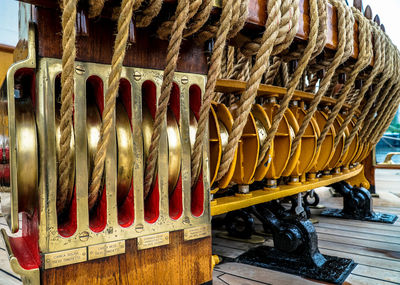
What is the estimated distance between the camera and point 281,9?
2.77ft

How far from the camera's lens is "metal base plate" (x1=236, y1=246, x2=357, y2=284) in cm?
106

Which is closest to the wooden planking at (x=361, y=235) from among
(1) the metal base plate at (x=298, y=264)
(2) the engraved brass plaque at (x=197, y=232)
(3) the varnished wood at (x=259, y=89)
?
(1) the metal base plate at (x=298, y=264)

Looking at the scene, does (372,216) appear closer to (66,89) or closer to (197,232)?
(197,232)

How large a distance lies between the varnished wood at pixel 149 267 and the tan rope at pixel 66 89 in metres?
0.14

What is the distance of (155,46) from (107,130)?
9.5 inches

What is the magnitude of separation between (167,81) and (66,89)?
0.19 meters

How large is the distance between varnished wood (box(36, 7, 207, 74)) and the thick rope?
86 mm

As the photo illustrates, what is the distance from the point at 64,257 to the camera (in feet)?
2.03

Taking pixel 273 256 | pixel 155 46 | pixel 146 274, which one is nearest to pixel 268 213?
pixel 273 256

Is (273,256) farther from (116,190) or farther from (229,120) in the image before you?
(116,190)

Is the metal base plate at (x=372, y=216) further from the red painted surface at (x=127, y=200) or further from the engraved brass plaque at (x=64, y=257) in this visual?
the engraved brass plaque at (x=64, y=257)

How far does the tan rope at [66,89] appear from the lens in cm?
54

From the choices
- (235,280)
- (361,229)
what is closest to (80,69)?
(235,280)

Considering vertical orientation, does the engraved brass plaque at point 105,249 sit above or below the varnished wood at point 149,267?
above
